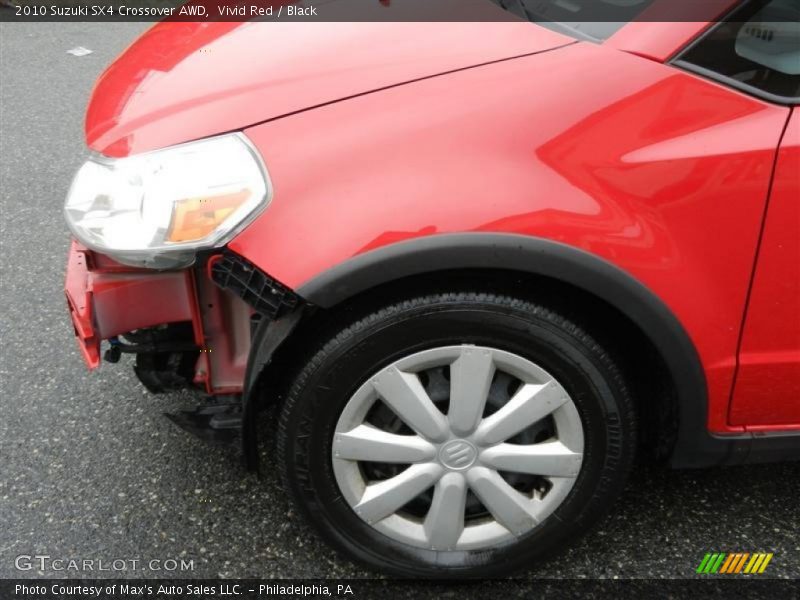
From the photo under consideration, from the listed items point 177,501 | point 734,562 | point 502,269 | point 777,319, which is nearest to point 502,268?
point 502,269

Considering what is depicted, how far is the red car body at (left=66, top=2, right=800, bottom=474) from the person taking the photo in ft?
4.95

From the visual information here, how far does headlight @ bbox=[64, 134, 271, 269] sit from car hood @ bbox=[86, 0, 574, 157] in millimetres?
53

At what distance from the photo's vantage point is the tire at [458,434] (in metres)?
1.60

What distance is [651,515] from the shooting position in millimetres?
2119

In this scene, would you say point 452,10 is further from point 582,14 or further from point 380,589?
point 380,589

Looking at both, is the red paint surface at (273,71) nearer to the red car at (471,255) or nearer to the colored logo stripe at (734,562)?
the red car at (471,255)

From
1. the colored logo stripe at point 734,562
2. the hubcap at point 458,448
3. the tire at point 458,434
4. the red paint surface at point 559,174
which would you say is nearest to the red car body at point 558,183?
the red paint surface at point 559,174

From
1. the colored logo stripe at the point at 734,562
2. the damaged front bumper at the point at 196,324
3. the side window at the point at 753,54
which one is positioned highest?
the side window at the point at 753,54

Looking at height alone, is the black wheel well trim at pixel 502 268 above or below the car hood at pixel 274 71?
below

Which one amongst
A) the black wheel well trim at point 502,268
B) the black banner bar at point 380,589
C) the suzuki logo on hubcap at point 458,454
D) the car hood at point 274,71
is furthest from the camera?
the black banner bar at point 380,589

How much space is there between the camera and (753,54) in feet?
5.16

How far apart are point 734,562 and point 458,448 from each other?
84 centimetres

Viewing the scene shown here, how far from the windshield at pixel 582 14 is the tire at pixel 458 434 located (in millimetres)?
605

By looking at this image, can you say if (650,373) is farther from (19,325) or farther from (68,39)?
(68,39)
